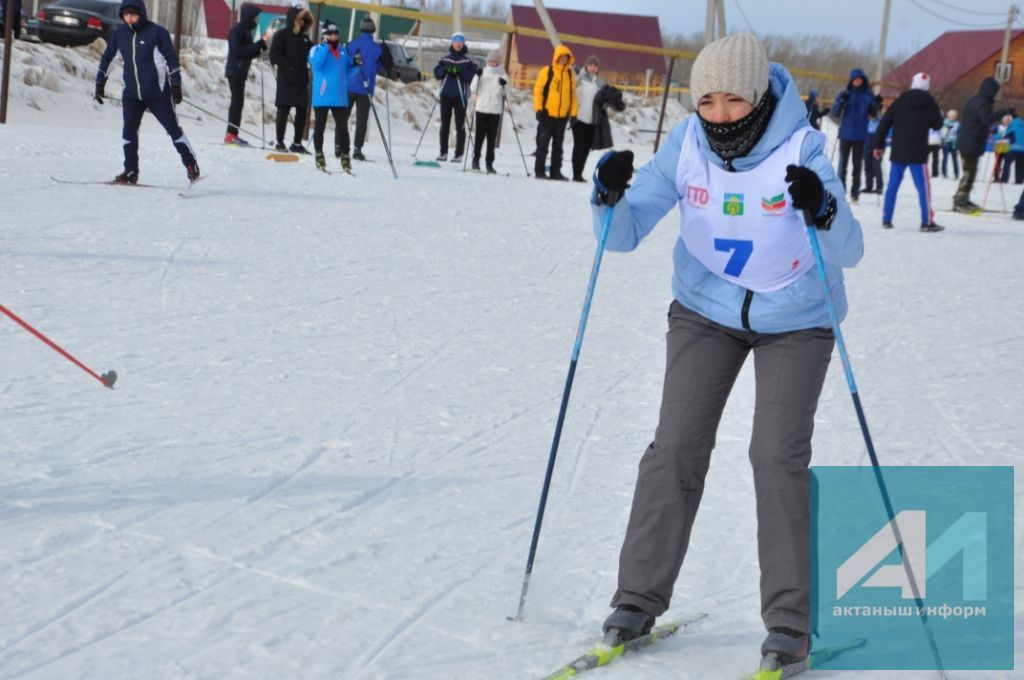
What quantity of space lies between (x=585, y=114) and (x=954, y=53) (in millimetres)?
45626

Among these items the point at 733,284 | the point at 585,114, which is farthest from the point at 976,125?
the point at 733,284

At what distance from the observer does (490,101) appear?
48.2 ft

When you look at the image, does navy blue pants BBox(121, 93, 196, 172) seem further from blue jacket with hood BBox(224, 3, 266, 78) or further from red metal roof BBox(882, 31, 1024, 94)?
red metal roof BBox(882, 31, 1024, 94)

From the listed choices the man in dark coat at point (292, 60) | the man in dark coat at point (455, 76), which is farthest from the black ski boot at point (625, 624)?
the man in dark coat at point (455, 76)

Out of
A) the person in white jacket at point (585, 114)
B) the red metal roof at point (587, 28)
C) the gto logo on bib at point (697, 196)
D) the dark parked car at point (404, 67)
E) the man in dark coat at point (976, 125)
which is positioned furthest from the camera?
the red metal roof at point (587, 28)

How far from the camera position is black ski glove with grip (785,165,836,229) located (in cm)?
249

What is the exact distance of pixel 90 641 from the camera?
2.65 metres

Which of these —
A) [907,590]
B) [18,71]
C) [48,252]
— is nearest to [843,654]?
[907,590]

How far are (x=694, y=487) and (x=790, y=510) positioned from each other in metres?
0.23

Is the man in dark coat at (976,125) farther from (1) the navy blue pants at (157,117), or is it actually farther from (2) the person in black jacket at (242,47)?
(1) the navy blue pants at (157,117)

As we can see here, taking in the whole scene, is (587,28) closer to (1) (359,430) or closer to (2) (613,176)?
(1) (359,430)

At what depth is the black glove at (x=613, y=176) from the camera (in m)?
2.73

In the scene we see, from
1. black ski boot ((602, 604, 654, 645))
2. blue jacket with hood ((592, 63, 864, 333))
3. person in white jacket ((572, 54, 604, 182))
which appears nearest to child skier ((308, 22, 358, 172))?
person in white jacket ((572, 54, 604, 182))

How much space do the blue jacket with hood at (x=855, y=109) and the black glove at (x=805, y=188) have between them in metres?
12.8
